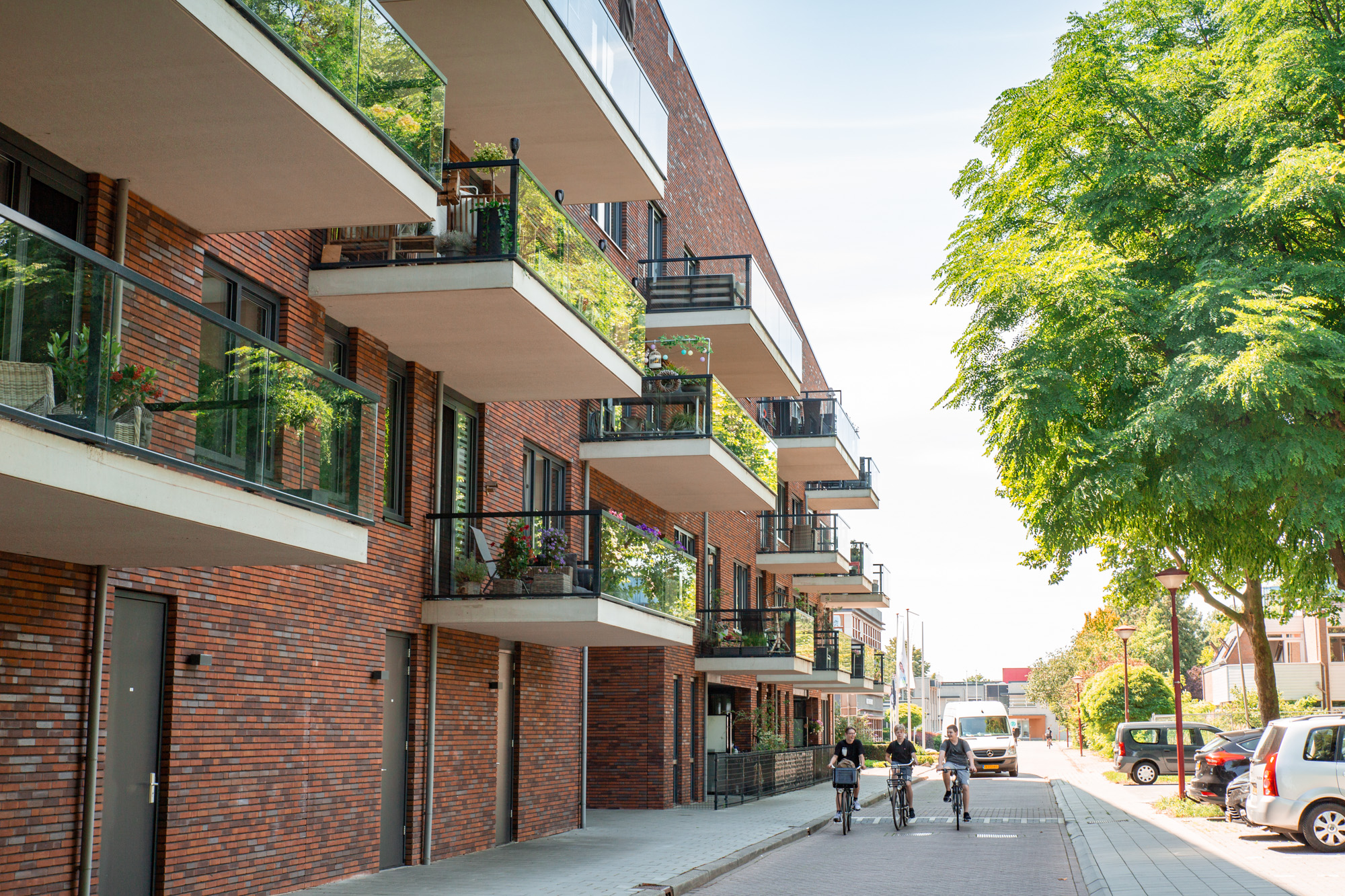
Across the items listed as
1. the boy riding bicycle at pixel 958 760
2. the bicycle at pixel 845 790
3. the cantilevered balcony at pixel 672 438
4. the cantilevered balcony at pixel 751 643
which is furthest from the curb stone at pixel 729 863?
the cantilevered balcony at pixel 672 438

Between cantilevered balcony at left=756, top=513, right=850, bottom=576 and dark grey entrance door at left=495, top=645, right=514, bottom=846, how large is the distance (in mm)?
16432

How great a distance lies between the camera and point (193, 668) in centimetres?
1016

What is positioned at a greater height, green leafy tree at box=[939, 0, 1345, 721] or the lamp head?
green leafy tree at box=[939, 0, 1345, 721]

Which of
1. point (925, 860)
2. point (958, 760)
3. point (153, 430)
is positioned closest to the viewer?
point (153, 430)

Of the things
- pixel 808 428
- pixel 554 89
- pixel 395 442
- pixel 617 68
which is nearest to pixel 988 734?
pixel 808 428

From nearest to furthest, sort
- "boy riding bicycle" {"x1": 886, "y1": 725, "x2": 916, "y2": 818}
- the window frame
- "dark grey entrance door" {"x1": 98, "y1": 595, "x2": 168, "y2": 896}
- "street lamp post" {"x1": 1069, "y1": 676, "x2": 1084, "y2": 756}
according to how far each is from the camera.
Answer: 1. "dark grey entrance door" {"x1": 98, "y1": 595, "x2": 168, "y2": 896}
2. the window frame
3. "boy riding bicycle" {"x1": 886, "y1": 725, "x2": 916, "y2": 818}
4. "street lamp post" {"x1": 1069, "y1": 676, "x2": 1084, "y2": 756}

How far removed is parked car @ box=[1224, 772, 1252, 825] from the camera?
1772cm

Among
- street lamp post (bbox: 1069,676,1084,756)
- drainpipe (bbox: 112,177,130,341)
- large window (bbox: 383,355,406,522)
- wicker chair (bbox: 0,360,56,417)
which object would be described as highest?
drainpipe (bbox: 112,177,130,341)

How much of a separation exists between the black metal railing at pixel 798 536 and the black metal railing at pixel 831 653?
88.6 inches

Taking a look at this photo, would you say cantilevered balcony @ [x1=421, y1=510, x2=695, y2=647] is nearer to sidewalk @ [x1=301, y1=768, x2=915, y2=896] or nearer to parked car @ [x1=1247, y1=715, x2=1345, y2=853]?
sidewalk @ [x1=301, y1=768, x2=915, y2=896]

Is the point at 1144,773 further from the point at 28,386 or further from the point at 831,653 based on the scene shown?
the point at 28,386

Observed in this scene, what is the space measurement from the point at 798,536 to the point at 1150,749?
11.4 meters

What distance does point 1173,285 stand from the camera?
18969mm

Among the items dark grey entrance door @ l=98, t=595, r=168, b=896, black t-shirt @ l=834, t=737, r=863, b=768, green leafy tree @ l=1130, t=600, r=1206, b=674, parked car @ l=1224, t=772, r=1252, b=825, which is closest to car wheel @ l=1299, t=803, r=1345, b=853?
parked car @ l=1224, t=772, r=1252, b=825
